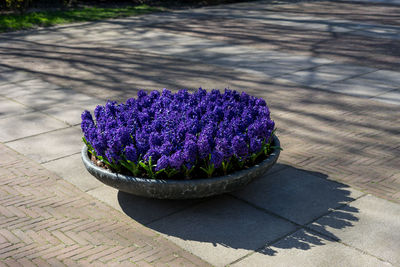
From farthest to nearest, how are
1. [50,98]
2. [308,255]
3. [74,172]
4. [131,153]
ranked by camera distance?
[50,98]
[74,172]
[131,153]
[308,255]

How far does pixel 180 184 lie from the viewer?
465cm

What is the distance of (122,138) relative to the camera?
4895 mm

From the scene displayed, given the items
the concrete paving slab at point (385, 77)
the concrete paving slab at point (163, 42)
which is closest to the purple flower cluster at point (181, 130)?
the concrete paving slab at point (385, 77)

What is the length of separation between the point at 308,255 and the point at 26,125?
15.5 ft

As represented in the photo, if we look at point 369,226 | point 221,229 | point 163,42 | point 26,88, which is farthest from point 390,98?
point 163,42

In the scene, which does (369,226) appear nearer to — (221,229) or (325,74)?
(221,229)

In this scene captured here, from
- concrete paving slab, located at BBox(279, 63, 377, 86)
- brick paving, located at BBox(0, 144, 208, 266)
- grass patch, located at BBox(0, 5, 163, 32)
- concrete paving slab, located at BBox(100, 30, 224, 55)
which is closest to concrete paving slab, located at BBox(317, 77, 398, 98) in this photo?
concrete paving slab, located at BBox(279, 63, 377, 86)

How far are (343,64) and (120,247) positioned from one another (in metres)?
7.46

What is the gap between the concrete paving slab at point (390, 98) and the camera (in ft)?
26.8

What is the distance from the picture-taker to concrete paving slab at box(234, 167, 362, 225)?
4898 mm

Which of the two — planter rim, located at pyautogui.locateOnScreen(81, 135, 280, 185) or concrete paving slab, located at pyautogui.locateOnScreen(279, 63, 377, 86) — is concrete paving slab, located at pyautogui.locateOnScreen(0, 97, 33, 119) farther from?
concrete paving slab, located at pyautogui.locateOnScreen(279, 63, 377, 86)

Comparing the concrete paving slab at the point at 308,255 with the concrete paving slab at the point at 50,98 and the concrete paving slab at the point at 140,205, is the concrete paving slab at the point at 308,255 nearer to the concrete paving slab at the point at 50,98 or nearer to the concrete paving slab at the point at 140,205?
the concrete paving slab at the point at 140,205

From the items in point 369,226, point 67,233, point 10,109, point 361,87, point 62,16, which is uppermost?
point 62,16

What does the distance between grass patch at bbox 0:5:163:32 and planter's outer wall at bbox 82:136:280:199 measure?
38.4 ft
